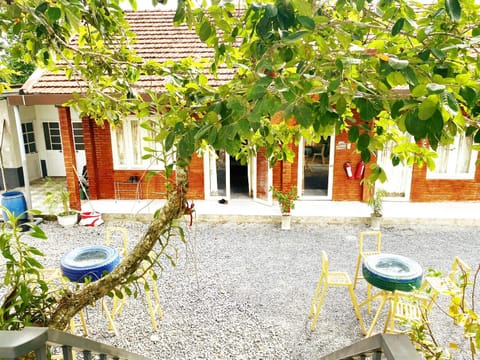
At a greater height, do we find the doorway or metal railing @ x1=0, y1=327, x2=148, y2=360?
metal railing @ x1=0, y1=327, x2=148, y2=360

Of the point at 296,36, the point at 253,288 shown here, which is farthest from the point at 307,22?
the point at 253,288

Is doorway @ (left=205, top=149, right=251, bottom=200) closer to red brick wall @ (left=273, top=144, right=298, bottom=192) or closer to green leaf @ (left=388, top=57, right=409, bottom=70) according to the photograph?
red brick wall @ (left=273, top=144, right=298, bottom=192)

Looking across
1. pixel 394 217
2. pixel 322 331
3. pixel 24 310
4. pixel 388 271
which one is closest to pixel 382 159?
pixel 394 217

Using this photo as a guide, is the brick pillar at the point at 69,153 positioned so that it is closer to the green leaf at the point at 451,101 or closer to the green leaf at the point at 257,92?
the green leaf at the point at 257,92

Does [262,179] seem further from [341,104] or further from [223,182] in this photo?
[341,104]

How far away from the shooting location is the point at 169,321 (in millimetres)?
5078

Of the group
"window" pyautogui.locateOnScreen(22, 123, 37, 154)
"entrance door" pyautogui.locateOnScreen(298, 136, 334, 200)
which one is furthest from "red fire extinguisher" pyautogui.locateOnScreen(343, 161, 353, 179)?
"window" pyautogui.locateOnScreen(22, 123, 37, 154)

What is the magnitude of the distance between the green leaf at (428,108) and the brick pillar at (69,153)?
9.17 m

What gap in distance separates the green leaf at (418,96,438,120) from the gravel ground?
237 centimetres

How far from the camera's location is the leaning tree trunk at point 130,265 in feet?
8.34

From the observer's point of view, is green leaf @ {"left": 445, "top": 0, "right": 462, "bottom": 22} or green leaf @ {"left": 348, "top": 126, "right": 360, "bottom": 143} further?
green leaf @ {"left": 348, "top": 126, "right": 360, "bottom": 143}

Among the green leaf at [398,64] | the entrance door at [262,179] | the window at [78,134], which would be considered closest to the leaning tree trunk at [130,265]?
the green leaf at [398,64]

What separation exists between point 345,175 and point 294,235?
2.69m

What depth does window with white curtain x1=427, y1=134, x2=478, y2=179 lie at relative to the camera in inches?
376
